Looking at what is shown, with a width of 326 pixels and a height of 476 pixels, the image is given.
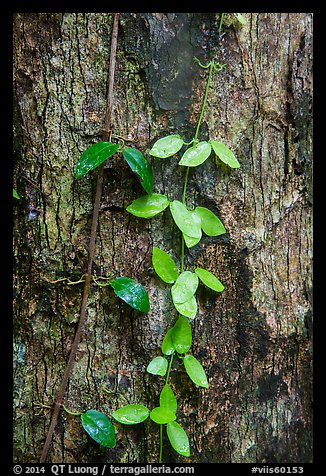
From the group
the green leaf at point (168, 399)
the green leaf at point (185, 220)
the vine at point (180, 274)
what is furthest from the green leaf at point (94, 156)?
the green leaf at point (168, 399)

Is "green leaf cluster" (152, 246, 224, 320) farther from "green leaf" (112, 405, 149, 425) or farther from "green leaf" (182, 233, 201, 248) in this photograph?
"green leaf" (112, 405, 149, 425)

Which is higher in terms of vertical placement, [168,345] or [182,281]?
[182,281]

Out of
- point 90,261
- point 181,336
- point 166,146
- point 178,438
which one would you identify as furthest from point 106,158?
point 178,438

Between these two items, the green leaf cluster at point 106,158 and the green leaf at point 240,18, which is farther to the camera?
the green leaf at point 240,18

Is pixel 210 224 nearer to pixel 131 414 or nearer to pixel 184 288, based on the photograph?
pixel 184 288

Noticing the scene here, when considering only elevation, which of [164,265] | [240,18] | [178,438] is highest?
[240,18]

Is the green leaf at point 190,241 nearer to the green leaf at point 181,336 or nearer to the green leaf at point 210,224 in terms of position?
the green leaf at point 210,224
